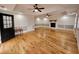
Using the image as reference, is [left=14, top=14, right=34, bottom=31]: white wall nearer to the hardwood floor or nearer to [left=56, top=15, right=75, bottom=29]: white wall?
the hardwood floor

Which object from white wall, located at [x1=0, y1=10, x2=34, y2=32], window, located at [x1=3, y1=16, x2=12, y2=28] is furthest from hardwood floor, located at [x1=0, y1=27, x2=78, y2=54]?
white wall, located at [x1=0, y1=10, x2=34, y2=32]

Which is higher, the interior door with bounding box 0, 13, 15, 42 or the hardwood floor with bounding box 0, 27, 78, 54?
the interior door with bounding box 0, 13, 15, 42

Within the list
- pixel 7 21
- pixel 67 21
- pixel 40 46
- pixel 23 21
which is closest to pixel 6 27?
pixel 7 21

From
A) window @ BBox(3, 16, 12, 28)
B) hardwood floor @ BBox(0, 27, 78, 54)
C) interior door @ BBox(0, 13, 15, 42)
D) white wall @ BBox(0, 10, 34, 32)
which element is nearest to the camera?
hardwood floor @ BBox(0, 27, 78, 54)

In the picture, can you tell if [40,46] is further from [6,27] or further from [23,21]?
[23,21]

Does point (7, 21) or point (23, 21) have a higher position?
point (23, 21)

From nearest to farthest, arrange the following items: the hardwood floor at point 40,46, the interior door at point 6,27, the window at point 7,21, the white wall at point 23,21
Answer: the hardwood floor at point 40,46, the interior door at point 6,27, the window at point 7,21, the white wall at point 23,21

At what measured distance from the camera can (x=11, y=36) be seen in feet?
21.1

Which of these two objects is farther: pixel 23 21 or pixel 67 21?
pixel 23 21

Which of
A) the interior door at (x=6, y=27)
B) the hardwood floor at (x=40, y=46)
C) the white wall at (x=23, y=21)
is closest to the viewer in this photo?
the hardwood floor at (x=40, y=46)

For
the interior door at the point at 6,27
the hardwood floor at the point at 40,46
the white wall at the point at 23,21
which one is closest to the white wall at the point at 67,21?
the hardwood floor at the point at 40,46

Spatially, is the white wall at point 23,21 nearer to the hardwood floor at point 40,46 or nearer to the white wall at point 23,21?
the white wall at point 23,21
